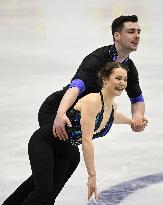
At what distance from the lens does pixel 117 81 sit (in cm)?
352

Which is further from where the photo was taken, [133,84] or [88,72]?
[133,84]

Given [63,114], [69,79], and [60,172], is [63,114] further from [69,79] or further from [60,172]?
[69,79]

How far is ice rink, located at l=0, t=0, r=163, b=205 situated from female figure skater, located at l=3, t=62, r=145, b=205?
0.67 meters

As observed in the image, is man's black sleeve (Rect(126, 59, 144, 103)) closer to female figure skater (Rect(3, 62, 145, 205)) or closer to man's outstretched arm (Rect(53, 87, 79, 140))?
female figure skater (Rect(3, 62, 145, 205))

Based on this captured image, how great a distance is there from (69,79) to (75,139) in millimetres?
4111

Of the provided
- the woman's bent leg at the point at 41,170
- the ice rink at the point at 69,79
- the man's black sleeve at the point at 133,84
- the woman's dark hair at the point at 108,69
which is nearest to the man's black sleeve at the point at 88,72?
the woman's dark hair at the point at 108,69

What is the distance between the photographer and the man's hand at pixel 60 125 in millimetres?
3605

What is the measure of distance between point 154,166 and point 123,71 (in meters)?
1.69

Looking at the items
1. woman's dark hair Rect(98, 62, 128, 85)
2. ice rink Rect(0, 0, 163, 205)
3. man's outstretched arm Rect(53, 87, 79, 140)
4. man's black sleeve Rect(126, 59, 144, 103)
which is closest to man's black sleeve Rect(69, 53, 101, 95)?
man's outstretched arm Rect(53, 87, 79, 140)

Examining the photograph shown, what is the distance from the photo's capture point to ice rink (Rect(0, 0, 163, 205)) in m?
4.75

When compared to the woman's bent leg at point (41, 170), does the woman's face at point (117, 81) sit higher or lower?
higher

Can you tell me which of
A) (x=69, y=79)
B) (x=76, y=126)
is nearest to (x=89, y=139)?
(x=76, y=126)

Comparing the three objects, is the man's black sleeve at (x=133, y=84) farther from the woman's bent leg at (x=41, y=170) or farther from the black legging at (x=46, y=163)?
the woman's bent leg at (x=41, y=170)

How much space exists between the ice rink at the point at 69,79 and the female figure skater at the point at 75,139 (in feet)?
2.20
